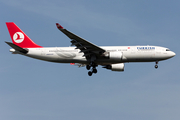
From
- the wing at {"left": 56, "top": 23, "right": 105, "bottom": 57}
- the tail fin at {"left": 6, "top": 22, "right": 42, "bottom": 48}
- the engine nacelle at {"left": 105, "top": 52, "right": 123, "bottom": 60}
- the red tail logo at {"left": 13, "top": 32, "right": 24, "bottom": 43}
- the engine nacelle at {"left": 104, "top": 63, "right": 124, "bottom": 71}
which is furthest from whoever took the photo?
the red tail logo at {"left": 13, "top": 32, "right": 24, "bottom": 43}

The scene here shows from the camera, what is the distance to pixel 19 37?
152 feet

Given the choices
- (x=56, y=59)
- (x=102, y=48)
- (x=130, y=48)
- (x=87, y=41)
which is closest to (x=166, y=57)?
(x=130, y=48)

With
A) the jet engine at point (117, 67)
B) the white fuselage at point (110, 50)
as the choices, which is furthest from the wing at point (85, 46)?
the jet engine at point (117, 67)

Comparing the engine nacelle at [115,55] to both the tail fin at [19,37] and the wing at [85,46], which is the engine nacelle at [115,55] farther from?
the tail fin at [19,37]

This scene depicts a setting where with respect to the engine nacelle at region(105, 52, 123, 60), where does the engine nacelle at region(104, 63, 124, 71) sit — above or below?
below

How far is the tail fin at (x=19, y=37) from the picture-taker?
150 feet

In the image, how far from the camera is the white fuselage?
138 ft

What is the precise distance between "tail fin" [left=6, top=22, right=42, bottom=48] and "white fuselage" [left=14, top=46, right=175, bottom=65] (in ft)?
4.97

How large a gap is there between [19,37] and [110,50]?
48.3 feet

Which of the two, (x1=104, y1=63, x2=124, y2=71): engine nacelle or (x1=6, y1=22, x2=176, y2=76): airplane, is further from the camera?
(x1=104, y1=63, x2=124, y2=71): engine nacelle

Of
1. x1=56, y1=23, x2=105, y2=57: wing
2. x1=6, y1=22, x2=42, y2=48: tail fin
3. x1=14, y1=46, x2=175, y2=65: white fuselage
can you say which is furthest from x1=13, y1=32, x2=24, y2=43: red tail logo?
x1=56, y1=23, x2=105, y2=57: wing

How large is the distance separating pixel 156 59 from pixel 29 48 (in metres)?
19.1

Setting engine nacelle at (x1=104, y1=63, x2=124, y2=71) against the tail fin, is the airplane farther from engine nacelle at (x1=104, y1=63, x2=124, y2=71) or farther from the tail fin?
engine nacelle at (x1=104, y1=63, x2=124, y2=71)

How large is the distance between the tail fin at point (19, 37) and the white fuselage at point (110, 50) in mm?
1516
